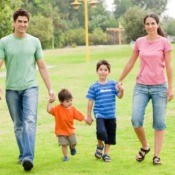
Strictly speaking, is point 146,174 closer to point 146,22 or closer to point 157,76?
point 157,76

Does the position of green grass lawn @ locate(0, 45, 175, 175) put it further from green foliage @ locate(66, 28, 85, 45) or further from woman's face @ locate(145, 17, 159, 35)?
green foliage @ locate(66, 28, 85, 45)

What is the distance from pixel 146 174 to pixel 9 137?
3.78 metres

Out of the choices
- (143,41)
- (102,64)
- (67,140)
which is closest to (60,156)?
(67,140)

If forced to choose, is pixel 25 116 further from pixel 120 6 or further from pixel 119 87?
pixel 120 6

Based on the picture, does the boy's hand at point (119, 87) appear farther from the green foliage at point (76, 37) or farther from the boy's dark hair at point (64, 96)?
the green foliage at point (76, 37)

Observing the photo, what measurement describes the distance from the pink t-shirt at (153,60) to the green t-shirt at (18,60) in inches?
58.7

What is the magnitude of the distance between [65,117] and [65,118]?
0.02 metres

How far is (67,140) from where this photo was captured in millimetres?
7242

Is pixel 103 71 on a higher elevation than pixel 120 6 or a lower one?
lower

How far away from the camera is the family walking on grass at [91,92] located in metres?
6.76

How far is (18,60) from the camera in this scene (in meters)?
6.75

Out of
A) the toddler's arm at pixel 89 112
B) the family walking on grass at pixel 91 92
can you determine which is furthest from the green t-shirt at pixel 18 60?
the toddler's arm at pixel 89 112

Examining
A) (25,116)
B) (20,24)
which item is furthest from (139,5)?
(25,116)

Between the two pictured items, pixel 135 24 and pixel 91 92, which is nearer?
pixel 91 92
